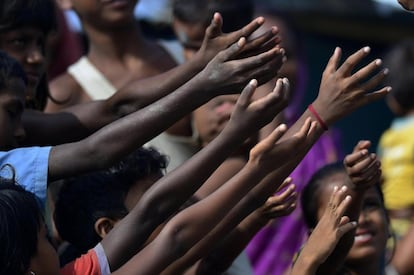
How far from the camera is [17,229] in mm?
3191

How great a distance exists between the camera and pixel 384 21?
8977mm

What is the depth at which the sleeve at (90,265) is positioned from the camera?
11.3 feet

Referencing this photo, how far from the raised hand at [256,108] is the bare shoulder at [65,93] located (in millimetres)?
1382

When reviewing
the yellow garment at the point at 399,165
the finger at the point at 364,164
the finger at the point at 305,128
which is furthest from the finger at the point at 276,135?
the yellow garment at the point at 399,165

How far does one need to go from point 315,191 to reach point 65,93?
3.27ft

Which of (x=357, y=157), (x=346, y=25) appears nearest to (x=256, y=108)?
(x=357, y=157)

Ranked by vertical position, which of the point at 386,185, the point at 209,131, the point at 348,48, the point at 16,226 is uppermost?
the point at 16,226

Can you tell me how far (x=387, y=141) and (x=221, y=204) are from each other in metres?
2.82

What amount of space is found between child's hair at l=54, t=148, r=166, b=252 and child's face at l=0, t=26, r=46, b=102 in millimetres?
375

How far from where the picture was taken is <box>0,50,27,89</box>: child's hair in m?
3.79

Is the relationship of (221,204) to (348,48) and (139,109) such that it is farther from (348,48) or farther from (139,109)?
(348,48)

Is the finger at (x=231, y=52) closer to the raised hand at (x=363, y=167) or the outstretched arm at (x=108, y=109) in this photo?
the outstretched arm at (x=108, y=109)

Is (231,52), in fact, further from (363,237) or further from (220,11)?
(220,11)

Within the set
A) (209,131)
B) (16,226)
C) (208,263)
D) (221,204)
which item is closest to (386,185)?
(209,131)
